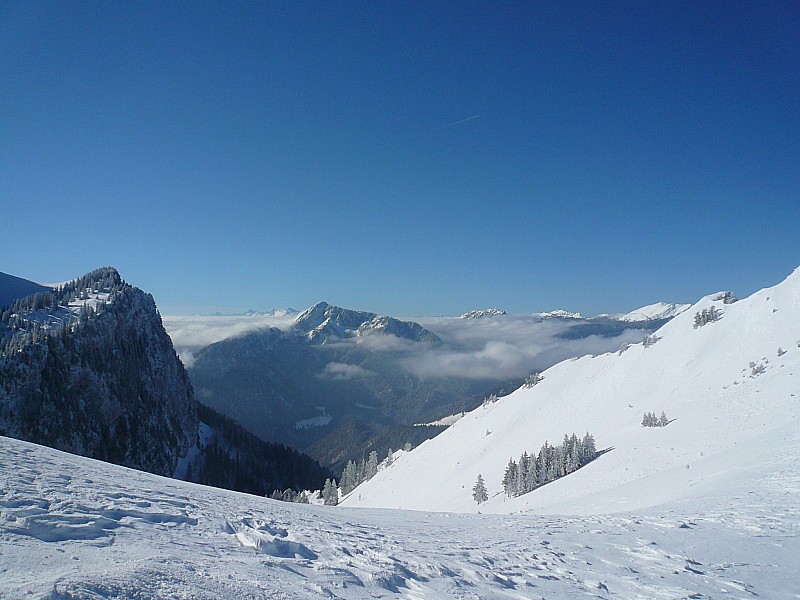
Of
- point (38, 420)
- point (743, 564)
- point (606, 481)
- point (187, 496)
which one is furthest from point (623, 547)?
point (38, 420)

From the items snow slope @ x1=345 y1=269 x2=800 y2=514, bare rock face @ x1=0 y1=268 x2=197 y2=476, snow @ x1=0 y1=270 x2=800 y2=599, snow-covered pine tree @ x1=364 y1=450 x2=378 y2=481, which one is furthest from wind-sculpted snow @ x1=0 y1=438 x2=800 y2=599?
bare rock face @ x1=0 y1=268 x2=197 y2=476

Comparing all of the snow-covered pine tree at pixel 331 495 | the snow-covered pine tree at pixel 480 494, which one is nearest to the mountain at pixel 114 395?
the snow-covered pine tree at pixel 331 495

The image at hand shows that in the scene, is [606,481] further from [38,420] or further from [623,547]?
[38,420]

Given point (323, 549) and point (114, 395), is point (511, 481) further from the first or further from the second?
point (114, 395)

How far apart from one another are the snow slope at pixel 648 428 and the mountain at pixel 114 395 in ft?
225

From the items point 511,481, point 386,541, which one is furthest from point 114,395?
point 386,541

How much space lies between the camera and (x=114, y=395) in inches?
4439

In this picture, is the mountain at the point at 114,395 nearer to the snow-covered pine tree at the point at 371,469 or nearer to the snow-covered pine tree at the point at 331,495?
the snow-covered pine tree at the point at 331,495

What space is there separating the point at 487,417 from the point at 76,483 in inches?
3525

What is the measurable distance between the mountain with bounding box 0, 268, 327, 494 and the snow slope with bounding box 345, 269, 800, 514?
225ft

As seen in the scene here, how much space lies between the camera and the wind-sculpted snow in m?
5.20

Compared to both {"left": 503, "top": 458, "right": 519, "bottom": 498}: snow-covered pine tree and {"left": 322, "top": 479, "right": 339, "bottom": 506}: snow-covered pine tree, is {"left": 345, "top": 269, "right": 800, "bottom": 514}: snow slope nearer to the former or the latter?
{"left": 503, "top": 458, "right": 519, "bottom": 498}: snow-covered pine tree

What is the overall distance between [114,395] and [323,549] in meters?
134

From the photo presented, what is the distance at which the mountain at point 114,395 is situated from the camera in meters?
93.8
